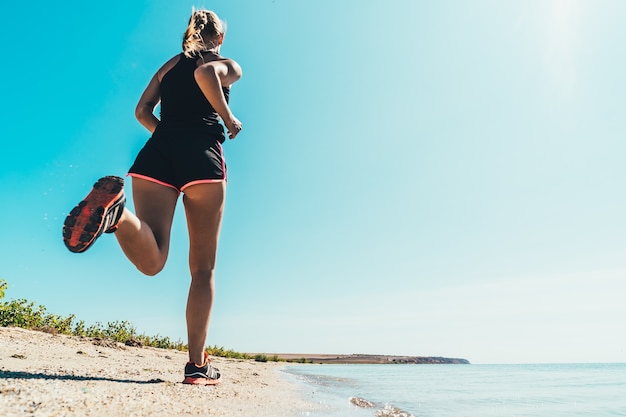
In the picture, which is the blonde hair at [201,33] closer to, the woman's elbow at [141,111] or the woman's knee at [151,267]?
the woman's elbow at [141,111]

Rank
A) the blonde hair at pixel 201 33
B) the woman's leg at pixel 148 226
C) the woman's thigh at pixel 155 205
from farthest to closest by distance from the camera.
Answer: the blonde hair at pixel 201 33, the woman's thigh at pixel 155 205, the woman's leg at pixel 148 226

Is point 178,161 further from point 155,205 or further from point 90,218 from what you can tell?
point 90,218

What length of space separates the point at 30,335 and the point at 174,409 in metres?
4.56

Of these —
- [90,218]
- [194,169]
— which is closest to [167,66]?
[194,169]

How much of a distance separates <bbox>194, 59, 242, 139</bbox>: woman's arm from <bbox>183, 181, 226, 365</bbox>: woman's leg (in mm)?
398

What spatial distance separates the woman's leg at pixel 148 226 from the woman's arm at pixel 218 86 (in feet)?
1.88

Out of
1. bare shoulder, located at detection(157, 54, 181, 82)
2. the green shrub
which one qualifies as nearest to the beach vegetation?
the green shrub

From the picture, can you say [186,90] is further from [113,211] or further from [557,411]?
[557,411]

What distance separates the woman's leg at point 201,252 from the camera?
263cm

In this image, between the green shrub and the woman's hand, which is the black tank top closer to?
the woman's hand

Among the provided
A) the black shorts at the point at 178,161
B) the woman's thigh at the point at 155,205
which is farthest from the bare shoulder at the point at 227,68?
the woman's thigh at the point at 155,205

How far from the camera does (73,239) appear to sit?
5.42 ft

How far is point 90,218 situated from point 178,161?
983mm

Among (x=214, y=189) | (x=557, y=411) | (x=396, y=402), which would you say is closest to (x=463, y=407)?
(x=396, y=402)
